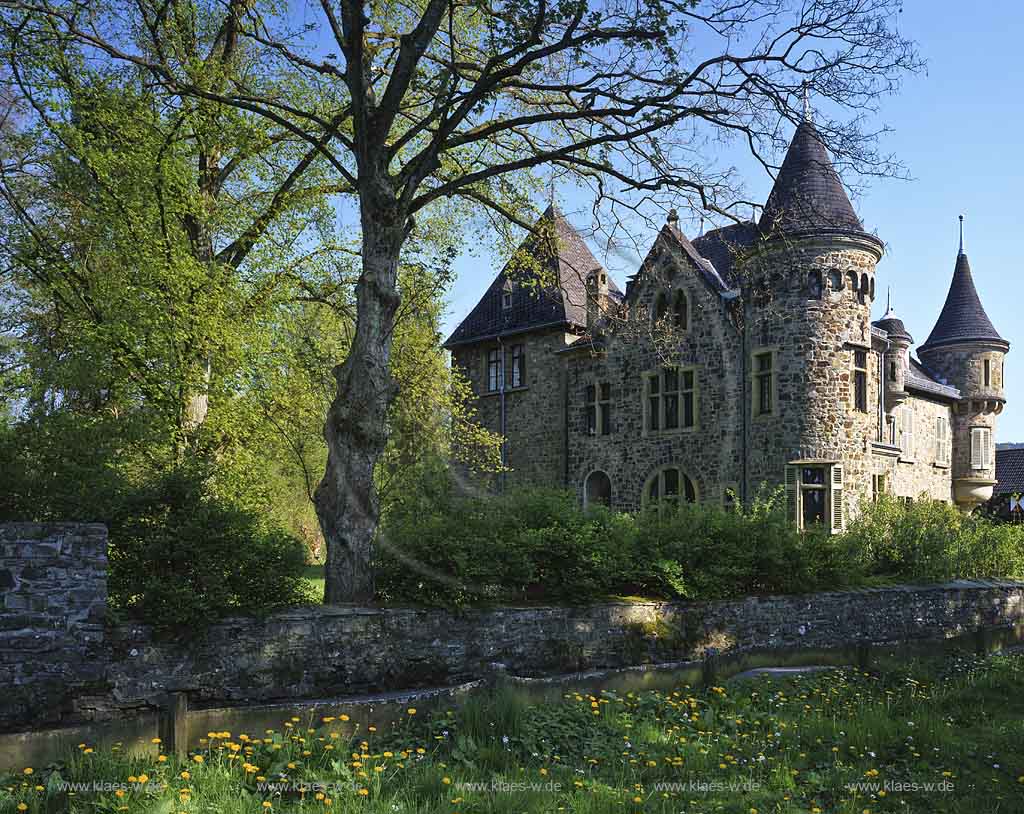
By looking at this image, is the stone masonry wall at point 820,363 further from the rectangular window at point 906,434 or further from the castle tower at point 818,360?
the rectangular window at point 906,434

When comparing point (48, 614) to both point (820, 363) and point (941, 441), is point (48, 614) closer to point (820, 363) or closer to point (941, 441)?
point (820, 363)

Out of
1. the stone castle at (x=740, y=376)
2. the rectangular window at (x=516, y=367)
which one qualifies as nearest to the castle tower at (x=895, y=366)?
the stone castle at (x=740, y=376)

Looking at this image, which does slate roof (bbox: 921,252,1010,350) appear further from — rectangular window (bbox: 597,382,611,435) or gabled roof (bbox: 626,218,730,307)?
rectangular window (bbox: 597,382,611,435)

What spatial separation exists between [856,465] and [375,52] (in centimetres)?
1547

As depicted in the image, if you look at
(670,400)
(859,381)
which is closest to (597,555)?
(859,381)

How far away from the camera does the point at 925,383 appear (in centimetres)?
3027

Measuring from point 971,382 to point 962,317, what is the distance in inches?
111

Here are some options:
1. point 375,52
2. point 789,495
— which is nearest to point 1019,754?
point 375,52

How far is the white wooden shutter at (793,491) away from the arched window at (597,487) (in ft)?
22.0

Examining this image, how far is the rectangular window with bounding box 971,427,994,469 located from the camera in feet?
104

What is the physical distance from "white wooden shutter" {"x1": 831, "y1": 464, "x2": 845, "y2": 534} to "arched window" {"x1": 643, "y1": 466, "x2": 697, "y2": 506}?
3.81 m

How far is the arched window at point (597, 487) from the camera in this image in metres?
26.8

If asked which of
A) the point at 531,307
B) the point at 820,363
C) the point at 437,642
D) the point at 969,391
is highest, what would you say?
the point at 531,307

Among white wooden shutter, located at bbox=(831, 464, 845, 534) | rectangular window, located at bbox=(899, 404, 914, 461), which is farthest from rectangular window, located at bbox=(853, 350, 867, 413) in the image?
rectangular window, located at bbox=(899, 404, 914, 461)
